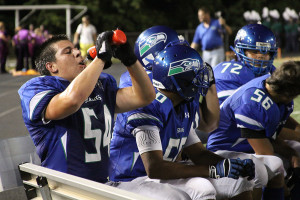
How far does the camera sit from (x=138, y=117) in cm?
290

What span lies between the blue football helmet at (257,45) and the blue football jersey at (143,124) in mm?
1659

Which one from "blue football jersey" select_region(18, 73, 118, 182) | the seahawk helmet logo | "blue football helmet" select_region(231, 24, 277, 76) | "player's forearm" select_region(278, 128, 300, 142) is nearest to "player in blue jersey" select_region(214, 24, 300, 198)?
"blue football helmet" select_region(231, 24, 277, 76)

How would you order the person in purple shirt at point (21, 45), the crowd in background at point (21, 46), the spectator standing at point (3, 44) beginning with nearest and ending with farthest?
1. the spectator standing at point (3, 44)
2. the crowd in background at point (21, 46)
3. the person in purple shirt at point (21, 45)

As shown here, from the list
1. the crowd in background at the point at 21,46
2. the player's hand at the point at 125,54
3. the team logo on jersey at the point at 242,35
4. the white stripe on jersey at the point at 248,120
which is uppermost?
the player's hand at the point at 125,54

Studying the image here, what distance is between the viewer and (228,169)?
282 centimetres

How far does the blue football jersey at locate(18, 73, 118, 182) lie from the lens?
274 centimetres

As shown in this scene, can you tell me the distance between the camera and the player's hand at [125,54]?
8.79 ft

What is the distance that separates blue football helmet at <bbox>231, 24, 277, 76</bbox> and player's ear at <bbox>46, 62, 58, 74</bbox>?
87.3 inches

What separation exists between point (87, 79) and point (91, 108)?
0.35 metres

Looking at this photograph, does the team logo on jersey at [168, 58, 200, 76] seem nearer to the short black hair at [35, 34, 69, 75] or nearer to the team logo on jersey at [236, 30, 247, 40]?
the short black hair at [35, 34, 69, 75]

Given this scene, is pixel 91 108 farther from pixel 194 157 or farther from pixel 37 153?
pixel 194 157

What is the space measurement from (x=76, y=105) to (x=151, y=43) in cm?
169

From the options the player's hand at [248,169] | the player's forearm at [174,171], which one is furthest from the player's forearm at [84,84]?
the player's hand at [248,169]

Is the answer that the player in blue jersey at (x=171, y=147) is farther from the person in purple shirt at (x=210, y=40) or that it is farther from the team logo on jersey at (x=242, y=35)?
the person in purple shirt at (x=210, y=40)
